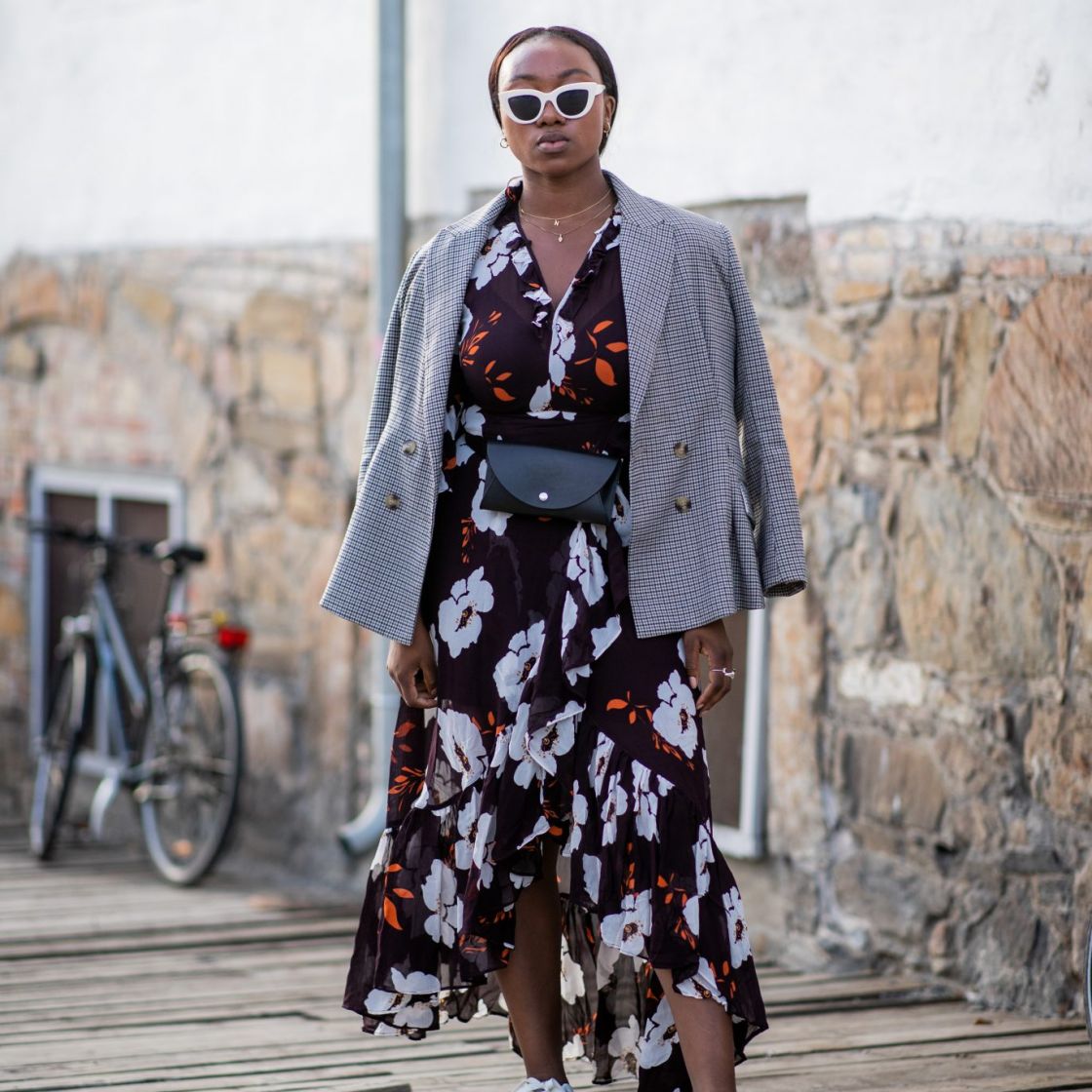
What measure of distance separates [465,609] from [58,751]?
4138 millimetres

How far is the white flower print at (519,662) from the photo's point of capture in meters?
2.97

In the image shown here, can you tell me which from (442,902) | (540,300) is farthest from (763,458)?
(442,902)

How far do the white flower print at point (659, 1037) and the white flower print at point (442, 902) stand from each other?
0.33 metres

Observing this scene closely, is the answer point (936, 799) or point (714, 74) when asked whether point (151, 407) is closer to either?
point (714, 74)

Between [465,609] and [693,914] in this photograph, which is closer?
[693,914]

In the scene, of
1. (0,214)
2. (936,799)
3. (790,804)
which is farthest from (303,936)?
(0,214)

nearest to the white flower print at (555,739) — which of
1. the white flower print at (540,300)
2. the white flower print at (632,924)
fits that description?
the white flower print at (632,924)

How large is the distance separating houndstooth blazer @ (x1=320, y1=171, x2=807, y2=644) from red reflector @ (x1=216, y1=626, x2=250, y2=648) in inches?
125

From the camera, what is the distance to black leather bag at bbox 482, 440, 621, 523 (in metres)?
2.94

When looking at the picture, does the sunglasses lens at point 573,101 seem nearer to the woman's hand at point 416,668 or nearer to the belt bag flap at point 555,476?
the belt bag flap at point 555,476

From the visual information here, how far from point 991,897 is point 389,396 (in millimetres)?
1691

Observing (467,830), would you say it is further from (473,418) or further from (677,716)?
(473,418)

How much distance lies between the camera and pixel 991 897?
158 inches

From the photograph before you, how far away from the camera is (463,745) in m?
3.03
